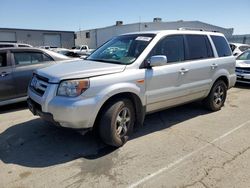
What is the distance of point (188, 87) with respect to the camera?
4980 mm

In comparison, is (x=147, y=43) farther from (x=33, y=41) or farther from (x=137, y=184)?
(x=33, y=41)

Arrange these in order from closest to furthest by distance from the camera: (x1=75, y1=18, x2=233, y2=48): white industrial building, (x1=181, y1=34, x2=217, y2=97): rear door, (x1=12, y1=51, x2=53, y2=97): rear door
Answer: (x1=181, y1=34, x2=217, y2=97): rear door
(x1=12, y1=51, x2=53, y2=97): rear door
(x1=75, y1=18, x2=233, y2=48): white industrial building

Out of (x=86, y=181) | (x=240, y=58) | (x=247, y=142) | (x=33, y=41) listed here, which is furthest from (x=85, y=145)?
(x=33, y=41)

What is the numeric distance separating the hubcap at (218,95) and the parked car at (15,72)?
14.3ft

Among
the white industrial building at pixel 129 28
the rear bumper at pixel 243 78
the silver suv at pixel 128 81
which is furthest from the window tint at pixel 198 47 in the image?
the white industrial building at pixel 129 28

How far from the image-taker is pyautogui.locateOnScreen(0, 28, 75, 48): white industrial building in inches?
1549

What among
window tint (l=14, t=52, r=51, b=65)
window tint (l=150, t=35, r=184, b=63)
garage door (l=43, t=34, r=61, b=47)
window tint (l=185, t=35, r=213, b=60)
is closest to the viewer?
window tint (l=150, t=35, r=184, b=63)

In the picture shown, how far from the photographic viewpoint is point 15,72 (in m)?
5.86

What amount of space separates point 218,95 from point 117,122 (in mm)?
3176

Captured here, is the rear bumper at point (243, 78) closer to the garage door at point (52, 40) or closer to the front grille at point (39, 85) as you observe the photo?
the front grille at point (39, 85)

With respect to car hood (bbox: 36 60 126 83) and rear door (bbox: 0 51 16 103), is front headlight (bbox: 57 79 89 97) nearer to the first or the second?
car hood (bbox: 36 60 126 83)

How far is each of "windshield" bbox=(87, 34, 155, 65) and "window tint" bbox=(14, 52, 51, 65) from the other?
209cm

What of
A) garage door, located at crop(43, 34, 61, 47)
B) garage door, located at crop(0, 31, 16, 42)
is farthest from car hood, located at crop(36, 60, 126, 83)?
garage door, located at crop(43, 34, 61, 47)

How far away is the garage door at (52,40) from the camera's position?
142ft
